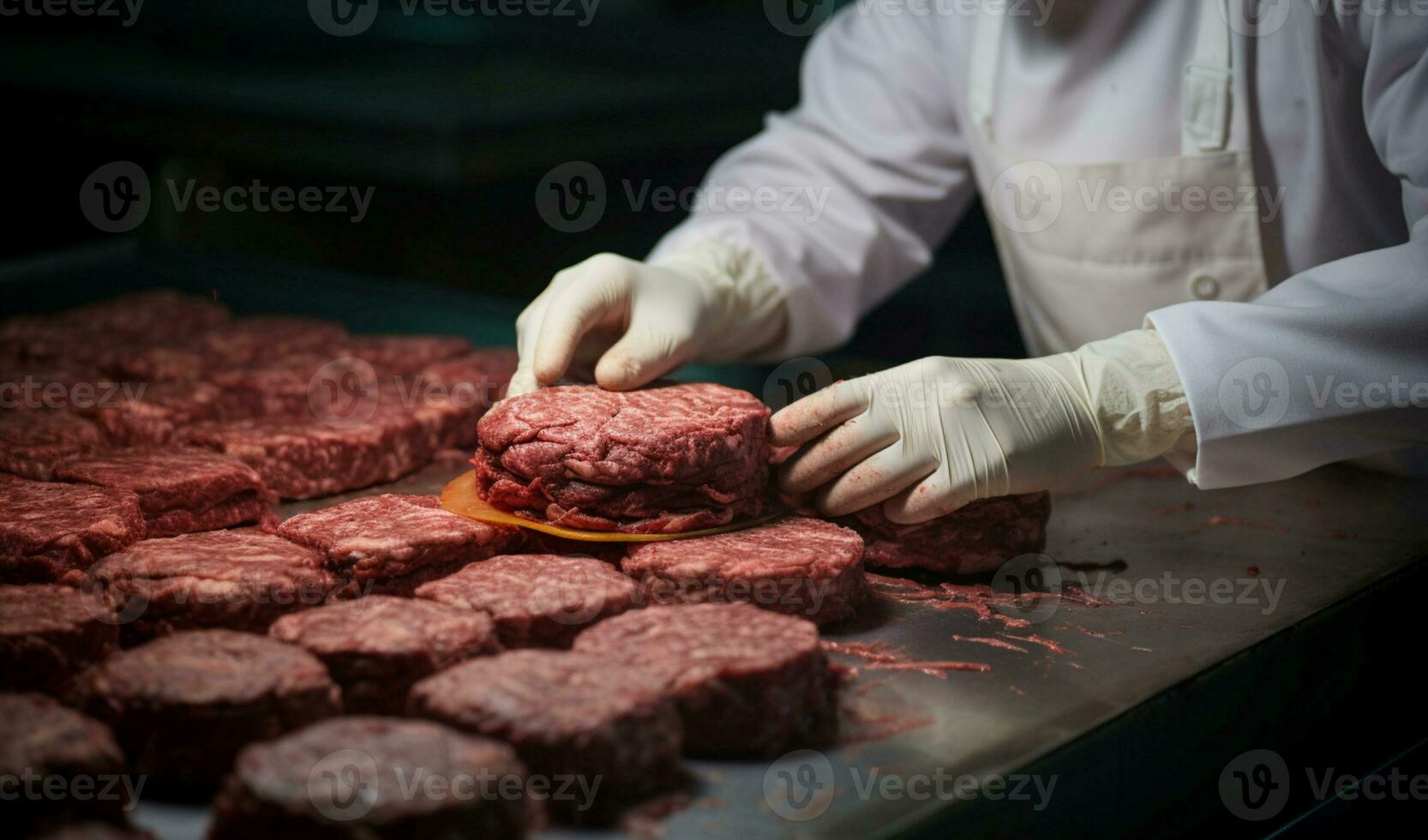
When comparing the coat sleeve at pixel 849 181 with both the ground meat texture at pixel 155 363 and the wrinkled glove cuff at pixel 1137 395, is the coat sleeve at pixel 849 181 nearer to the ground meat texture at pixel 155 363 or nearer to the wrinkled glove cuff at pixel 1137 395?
the wrinkled glove cuff at pixel 1137 395

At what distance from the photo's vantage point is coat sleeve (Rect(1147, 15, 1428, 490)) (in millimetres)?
2369

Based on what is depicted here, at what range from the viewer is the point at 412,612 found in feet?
6.60

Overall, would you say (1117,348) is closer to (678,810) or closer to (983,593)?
(983,593)

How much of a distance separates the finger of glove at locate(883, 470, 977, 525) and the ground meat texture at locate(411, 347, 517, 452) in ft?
4.20

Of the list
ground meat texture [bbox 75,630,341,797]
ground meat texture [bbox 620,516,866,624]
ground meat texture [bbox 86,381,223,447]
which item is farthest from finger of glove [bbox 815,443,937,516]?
ground meat texture [bbox 86,381,223,447]

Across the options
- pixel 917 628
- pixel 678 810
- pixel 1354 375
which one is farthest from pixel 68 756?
pixel 1354 375

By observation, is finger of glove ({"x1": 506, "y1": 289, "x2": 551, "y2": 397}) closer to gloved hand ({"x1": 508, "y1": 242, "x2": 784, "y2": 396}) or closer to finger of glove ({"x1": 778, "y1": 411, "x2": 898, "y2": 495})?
gloved hand ({"x1": 508, "y1": 242, "x2": 784, "y2": 396})

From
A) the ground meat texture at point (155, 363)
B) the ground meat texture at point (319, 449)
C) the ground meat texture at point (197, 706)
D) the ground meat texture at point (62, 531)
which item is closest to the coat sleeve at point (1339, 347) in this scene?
the ground meat texture at point (197, 706)

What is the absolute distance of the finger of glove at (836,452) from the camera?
237cm

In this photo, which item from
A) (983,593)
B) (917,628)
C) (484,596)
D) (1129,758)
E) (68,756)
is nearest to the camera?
(68,756)

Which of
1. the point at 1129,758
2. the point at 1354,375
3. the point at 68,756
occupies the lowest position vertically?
the point at 1129,758

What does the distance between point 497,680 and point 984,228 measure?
4.50 meters

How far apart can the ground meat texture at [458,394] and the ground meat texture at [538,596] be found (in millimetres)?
1029

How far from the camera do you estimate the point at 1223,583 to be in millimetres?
2445
